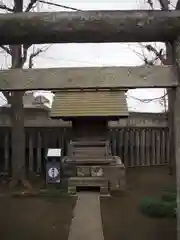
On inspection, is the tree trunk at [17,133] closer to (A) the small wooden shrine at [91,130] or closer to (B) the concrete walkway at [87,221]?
(A) the small wooden shrine at [91,130]

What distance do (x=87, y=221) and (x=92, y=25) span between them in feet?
14.8

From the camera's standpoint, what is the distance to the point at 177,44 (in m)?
6.52

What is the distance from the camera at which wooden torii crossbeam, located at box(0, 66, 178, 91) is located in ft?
21.2

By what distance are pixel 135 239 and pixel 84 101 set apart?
334cm

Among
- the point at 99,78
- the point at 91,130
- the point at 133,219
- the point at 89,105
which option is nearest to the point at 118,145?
the point at 133,219

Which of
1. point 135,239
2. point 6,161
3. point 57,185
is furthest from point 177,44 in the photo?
point 6,161

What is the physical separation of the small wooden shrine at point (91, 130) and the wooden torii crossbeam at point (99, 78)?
376 mm

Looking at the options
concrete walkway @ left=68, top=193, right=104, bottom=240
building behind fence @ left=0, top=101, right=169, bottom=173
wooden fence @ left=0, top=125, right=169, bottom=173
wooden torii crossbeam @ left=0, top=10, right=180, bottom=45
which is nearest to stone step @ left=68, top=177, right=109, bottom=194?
concrete walkway @ left=68, top=193, right=104, bottom=240

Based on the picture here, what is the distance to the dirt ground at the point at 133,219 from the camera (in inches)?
397

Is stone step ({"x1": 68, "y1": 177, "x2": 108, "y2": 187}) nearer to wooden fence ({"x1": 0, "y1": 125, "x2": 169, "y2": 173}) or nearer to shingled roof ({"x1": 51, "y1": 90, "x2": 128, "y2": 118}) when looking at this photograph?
shingled roof ({"x1": 51, "y1": 90, "x2": 128, "y2": 118})

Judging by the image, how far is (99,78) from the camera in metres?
6.48

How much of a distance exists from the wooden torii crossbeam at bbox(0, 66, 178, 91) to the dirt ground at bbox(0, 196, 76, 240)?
4.70 m

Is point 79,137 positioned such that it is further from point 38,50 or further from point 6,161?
point 6,161

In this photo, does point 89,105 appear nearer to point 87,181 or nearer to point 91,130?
point 91,130
